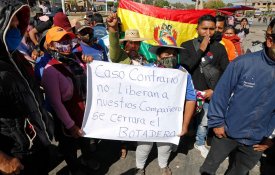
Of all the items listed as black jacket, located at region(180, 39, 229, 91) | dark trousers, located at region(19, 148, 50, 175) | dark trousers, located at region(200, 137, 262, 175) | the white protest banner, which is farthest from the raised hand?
dark trousers, located at region(200, 137, 262, 175)

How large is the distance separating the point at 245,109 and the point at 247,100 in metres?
0.10

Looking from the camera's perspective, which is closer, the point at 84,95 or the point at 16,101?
the point at 16,101

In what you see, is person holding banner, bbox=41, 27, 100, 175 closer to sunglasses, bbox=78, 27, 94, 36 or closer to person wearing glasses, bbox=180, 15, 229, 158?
sunglasses, bbox=78, 27, 94, 36

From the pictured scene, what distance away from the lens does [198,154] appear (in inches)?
146

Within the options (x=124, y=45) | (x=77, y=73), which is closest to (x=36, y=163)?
(x=77, y=73)

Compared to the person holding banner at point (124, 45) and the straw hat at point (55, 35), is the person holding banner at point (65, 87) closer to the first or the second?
the straw hat at point (55, 35)

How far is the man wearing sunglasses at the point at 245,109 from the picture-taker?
2.12 meters

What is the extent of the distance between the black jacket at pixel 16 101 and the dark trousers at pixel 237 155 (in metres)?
1.73

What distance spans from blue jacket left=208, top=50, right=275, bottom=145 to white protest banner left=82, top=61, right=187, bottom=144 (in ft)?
1.61

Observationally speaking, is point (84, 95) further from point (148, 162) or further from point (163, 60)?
point (148, 162)

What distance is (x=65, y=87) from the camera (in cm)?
248

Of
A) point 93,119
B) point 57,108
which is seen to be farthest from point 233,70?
point 57,108

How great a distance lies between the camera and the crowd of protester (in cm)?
159

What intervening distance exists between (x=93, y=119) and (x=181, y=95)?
3.39 feet
